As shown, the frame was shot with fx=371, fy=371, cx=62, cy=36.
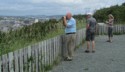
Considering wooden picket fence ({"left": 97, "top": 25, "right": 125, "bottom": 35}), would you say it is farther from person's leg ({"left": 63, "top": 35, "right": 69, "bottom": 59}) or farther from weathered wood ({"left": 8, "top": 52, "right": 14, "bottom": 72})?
weathered wood ({"left": 8, "top": 52, "right": 14, "bottom": 72})

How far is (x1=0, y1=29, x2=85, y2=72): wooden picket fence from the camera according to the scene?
28.6ft

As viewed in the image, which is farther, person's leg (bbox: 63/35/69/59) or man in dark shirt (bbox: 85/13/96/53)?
man in dark shirt (bbox: 85/13/96/53)

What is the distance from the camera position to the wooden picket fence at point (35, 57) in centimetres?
872

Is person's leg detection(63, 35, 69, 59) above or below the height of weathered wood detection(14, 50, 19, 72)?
below

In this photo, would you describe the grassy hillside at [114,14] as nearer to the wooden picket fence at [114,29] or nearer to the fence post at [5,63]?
the wooden picket fence at [114,29]

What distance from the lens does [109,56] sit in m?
16.3

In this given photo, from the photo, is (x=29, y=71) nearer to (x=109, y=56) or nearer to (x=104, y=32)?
(x=109, y=56)

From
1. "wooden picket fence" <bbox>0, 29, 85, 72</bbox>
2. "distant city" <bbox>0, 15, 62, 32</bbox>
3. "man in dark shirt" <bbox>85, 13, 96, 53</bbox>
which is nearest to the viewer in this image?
"wooden picket fence" <bbox>0, 29, 85, 72</bbox>

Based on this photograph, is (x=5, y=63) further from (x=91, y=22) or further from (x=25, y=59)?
(x=91, y=22)

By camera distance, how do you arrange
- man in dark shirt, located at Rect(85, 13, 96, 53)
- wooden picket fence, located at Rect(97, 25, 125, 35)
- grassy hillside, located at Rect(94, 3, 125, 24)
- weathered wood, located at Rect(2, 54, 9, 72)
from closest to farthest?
1. weathered wood, located at Rect(2, 54, 9, 72)
2. man in dark shirt, located at Rect(85, 13, 96, 53)
3. wooden picket fence, located at Rect(97, 25, 125, 35)
4. grassy hillside, located at Rect(94, 3, 125, 24)

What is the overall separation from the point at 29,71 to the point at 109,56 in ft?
21.8

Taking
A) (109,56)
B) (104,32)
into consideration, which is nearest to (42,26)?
(109,56)

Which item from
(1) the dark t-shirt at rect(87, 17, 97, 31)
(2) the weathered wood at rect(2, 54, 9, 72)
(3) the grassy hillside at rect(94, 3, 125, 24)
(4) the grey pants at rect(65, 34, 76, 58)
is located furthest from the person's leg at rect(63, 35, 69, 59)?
(3) the grassy hillside at rect(94, 3, 125, 24)

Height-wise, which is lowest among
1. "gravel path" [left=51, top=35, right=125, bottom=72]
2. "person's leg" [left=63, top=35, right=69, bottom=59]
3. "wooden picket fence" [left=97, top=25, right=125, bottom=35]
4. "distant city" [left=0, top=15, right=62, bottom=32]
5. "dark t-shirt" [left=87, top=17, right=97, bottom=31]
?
"wooden picket fence" [left=97, top=25, right=125, bottom=35]
